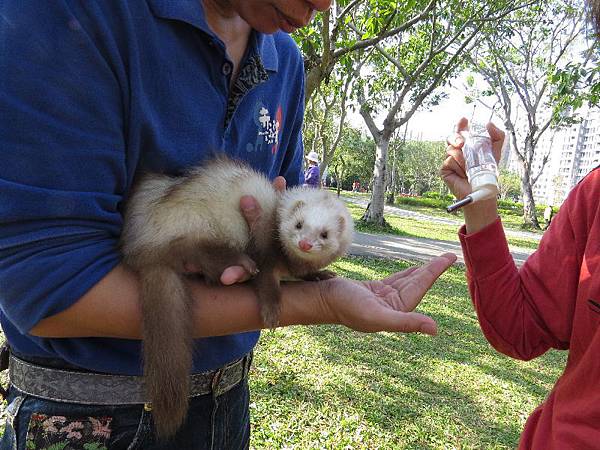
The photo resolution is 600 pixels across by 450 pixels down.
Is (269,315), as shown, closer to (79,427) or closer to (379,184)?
(79,427)

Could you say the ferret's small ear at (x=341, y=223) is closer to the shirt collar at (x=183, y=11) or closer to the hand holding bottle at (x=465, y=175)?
the hand holding bottle at (x=465, y=175)

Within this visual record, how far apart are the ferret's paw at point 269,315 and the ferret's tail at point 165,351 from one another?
0.61ft

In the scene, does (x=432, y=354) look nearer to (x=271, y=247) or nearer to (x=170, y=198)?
(x=271, y=247)

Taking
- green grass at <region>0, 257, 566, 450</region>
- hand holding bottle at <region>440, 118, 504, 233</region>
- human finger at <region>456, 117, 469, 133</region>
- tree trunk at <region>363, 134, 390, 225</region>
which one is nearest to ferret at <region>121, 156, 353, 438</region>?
hand holding bottle at <region>440, 118, 504, 233</region>

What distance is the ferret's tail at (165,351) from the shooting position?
1.13m

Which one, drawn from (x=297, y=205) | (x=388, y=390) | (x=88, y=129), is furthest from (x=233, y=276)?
(x=388, y=390)

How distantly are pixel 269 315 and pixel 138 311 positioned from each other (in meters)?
0.33

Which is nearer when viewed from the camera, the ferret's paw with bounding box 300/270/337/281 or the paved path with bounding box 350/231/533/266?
the ferret's paw with bounding box 300/270/337/281

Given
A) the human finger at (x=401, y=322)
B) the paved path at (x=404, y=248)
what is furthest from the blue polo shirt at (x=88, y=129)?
the paved path at (x=404, y=248)

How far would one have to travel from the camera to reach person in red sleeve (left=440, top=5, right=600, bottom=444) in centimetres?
146

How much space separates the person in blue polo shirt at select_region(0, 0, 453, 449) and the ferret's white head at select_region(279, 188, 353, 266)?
40 centimetres

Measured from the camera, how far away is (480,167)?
1.61 metres

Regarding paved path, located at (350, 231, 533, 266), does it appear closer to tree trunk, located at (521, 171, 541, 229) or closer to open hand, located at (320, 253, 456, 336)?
open hand, located at (320, 253, 456, 336)

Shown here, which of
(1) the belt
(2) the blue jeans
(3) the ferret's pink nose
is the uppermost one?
(3) the ferret's pink nose
